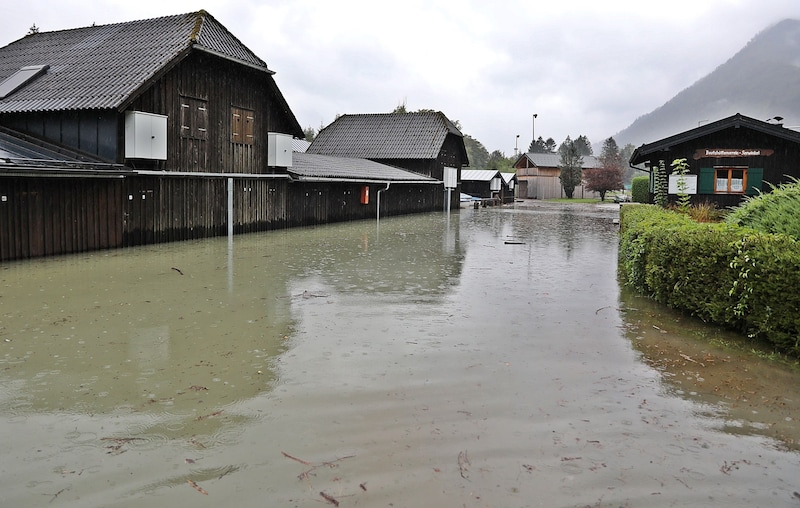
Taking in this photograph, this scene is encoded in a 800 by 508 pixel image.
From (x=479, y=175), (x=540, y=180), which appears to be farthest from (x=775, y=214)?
(x=540, y=180)

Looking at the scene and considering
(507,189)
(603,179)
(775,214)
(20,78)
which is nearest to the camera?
(775,214)

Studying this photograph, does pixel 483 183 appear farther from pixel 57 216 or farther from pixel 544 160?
pixel 57 216

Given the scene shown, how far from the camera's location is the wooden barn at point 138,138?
1507 cm

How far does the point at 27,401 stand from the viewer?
18.0 feet

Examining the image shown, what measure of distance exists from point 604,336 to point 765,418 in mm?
2823

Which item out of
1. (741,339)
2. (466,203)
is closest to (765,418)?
(741,339)

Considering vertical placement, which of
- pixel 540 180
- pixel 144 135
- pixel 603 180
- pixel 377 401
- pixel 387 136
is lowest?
pixel 377 401

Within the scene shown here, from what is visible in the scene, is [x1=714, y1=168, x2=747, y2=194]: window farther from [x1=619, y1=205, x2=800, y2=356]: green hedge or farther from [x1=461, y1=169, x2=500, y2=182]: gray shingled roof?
[x1=461, y1=169, x2=500, y2=182]: gray shingled roof

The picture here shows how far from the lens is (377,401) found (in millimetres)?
5598

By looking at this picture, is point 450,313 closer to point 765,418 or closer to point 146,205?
point 765,418

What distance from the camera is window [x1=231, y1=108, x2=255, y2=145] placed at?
21.5 meters

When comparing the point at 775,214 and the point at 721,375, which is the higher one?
the point at 775,214

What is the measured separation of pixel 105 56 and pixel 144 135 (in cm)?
437

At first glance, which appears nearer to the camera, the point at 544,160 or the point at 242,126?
the point at 242,126
